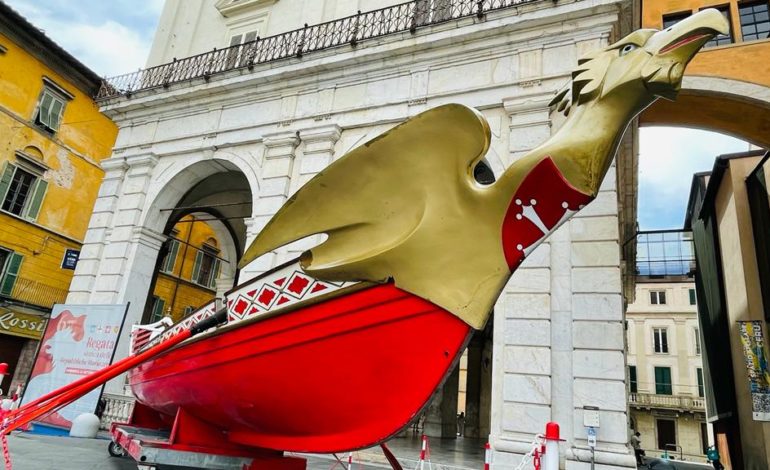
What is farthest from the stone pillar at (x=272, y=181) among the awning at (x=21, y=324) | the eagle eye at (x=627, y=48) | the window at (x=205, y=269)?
the window at (x=205, y=269)

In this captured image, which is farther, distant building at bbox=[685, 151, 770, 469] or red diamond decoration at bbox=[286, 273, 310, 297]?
distant building at bbox=[685, 151, 770, 469]

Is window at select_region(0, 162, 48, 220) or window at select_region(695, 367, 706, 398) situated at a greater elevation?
window at select_region(0, 162, 48, 220)

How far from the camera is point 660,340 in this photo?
39.7m

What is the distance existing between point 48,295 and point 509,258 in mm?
21618

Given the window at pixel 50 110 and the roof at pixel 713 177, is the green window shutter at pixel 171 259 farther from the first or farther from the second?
the roof at pixel 713 177

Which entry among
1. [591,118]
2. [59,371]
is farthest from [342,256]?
[59,371]

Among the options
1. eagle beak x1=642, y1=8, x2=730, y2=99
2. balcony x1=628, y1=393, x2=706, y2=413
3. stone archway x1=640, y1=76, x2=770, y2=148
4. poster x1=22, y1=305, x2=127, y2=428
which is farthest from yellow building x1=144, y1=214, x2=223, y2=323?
balcony x1=628, y1=393, x2=706, y2=413

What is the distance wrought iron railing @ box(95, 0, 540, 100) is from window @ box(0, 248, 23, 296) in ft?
25.5

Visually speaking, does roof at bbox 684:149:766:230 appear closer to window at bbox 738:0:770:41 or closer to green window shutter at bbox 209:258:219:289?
window at bbox 738:0:770:41

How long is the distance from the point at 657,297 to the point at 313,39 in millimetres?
38833

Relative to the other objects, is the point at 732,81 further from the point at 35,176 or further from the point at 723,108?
the point at 35,176

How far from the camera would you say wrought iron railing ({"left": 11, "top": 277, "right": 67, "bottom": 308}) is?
18094 mm

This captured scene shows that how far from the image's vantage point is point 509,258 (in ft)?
10.7

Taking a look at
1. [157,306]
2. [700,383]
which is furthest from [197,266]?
[700,383]
